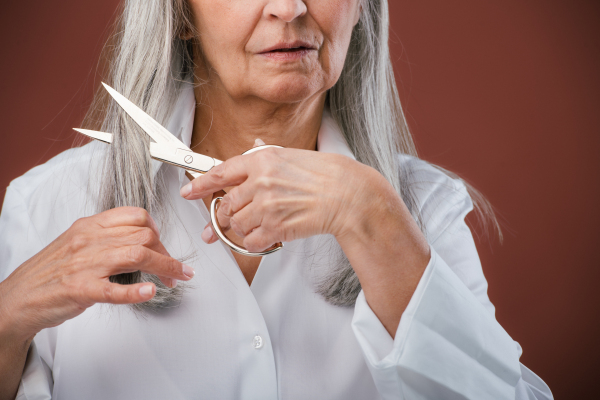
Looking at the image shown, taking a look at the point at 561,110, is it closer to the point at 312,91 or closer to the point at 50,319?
the point at 312,91

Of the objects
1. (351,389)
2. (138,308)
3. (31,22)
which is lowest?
(351,389)

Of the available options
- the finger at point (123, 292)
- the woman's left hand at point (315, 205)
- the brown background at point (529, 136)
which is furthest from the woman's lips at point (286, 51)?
the brown background at point (529, 136)

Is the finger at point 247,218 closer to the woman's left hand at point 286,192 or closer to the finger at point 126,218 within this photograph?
the woman's left hand at point 286,192

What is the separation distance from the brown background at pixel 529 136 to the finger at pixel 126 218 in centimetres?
129

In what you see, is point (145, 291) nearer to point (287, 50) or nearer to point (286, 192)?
point (286, 192)

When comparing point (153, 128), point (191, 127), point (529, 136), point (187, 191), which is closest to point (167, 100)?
point (191, 127)

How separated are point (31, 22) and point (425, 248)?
1.53 meters

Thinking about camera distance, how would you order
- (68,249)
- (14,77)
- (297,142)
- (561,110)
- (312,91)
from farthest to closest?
(561,110)
(14,77)
(297,142)
(312,91)
(68,249)

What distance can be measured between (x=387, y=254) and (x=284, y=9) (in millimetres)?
494

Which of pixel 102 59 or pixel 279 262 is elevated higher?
pixel 102 59

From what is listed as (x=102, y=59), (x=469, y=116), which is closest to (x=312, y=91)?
(x=102, y=59)

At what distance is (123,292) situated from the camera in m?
0.90

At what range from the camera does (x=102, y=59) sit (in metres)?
1.51

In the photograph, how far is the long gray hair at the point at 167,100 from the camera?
1246 millimetres
